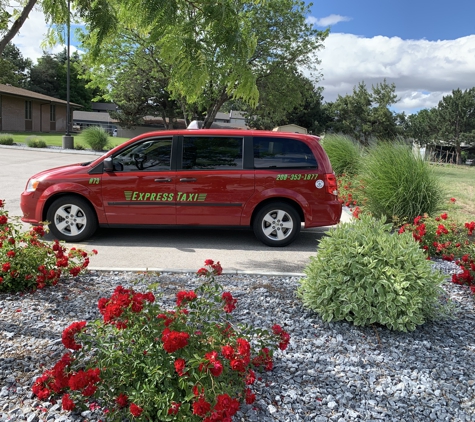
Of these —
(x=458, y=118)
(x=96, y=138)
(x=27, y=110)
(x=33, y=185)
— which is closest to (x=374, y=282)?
(x=33, y=185)

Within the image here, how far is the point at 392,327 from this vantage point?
346 centimetres

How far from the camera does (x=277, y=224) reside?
696cm

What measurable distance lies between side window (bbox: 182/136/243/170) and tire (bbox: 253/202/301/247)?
0.87 metres

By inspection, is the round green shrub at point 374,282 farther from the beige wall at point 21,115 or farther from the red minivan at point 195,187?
the beige wall at point 21,115

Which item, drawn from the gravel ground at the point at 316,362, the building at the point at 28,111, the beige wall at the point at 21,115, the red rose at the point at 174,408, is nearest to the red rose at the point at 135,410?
the red rose at the point at 174,408

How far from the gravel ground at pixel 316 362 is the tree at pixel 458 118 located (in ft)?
199

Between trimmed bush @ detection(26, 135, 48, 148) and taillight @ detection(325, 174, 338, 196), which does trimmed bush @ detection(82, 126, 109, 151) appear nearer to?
trimmed bush @ detection(26, 135, 48, 148)

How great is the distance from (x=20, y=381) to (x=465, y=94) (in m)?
66.3

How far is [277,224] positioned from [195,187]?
1457 mm

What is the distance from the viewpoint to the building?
4330 centimetres

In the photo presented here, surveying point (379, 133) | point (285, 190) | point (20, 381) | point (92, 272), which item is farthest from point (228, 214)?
point (379, 133)

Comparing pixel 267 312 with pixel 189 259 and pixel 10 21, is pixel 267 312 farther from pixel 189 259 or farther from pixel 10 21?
pixel 10 21

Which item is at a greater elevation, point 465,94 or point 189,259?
point 465,94

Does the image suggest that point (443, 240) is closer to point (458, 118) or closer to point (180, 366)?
point (180, 366)
